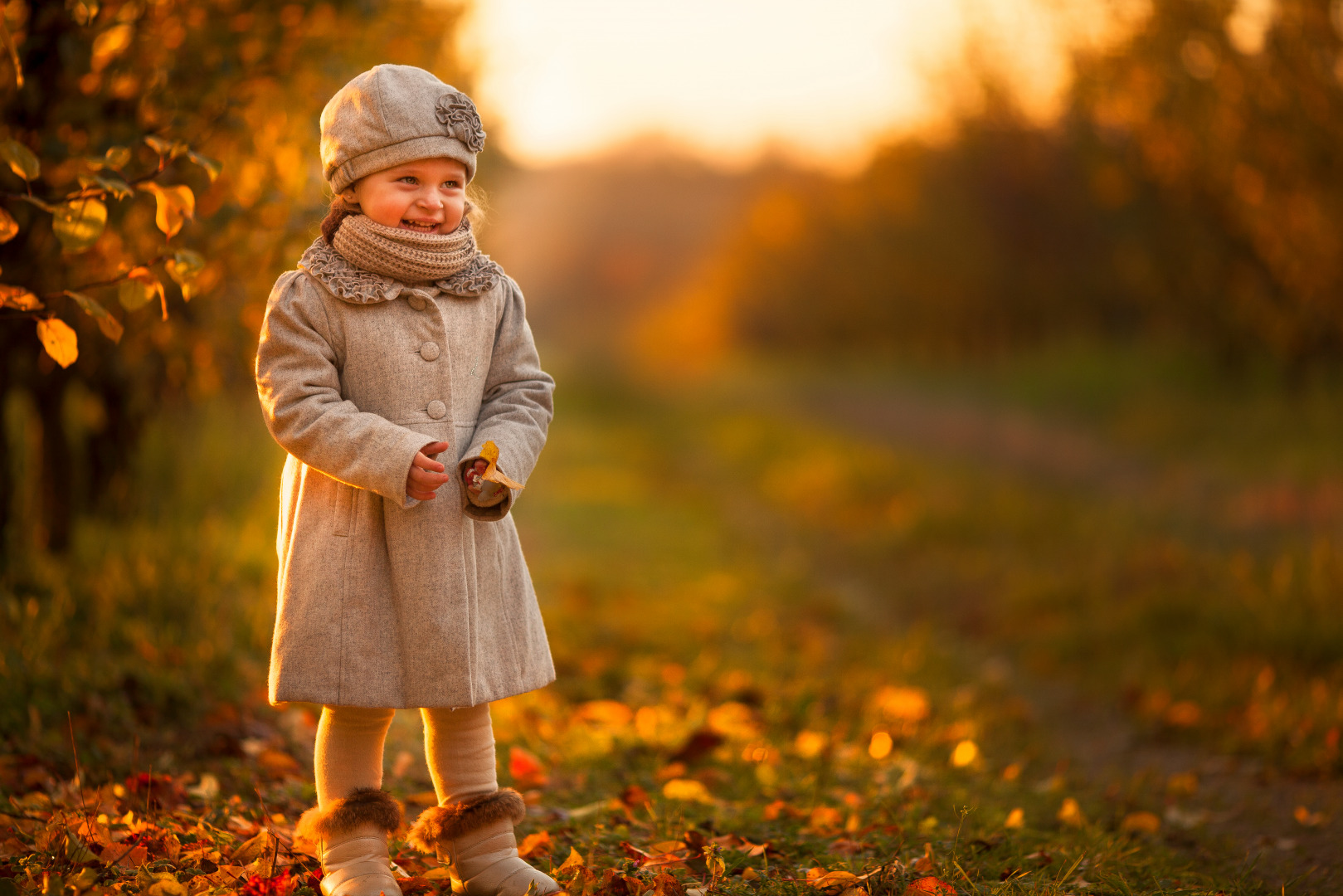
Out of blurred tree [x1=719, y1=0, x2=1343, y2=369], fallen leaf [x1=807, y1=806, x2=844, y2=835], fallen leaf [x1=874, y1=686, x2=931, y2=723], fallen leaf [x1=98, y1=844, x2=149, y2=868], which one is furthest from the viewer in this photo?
blurred tree [x1=719, y1=0, x2=1343, y2=369]

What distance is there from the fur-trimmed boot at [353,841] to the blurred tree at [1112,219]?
690cm

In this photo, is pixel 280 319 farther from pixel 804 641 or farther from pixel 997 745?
pixel 804 641

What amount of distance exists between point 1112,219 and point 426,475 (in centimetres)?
1352

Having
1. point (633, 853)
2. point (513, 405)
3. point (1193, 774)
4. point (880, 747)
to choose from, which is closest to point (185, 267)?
point (513, 405)

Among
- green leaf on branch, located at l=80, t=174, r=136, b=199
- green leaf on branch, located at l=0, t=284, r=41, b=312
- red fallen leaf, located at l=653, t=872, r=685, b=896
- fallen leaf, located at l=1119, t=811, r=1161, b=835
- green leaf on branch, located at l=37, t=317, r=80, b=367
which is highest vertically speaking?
green leaf on branch, located at l=80, t=174, r=136, b=199

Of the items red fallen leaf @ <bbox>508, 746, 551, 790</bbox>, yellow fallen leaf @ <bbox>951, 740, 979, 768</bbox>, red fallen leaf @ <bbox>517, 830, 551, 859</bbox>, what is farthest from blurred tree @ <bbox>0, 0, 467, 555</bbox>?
yellow fallen leaf @ <bbox>951, 740, 979, 768</bbox>

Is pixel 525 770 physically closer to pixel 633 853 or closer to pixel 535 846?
pixel 535 846

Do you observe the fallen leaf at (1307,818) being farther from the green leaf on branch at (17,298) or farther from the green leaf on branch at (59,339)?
the green leaf on branch at (17,298)

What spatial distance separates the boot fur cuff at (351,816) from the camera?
7.98 ft

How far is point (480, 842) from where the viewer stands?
8.36 ft

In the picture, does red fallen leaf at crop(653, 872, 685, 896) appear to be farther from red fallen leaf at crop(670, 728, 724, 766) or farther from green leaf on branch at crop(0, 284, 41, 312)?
green leaf on branch at crop(0, 284, 41, 312)

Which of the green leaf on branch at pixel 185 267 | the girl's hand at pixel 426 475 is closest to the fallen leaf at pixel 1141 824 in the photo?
the girl's hand at pixel 426 475

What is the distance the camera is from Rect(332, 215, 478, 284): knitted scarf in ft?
7.81

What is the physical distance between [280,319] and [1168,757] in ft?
12.5
